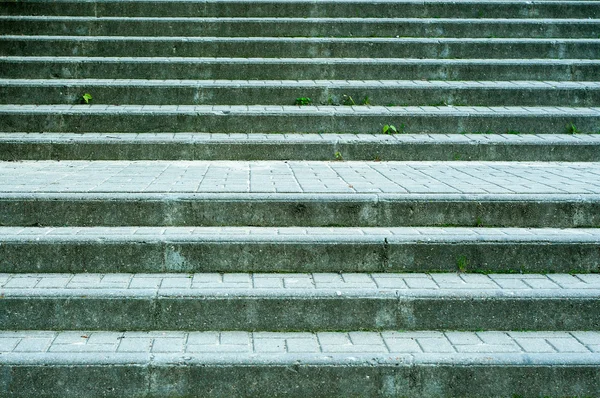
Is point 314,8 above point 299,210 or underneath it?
above

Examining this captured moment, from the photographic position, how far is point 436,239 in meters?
4.47

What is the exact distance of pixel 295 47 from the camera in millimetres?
7445

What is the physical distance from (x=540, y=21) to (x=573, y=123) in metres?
1.93

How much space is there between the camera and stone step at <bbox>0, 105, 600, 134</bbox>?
625cm

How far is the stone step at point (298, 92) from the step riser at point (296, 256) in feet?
8.70

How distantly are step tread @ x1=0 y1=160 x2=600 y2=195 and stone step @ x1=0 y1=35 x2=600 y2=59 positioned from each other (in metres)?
1.90

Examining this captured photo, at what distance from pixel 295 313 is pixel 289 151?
7.52 feet

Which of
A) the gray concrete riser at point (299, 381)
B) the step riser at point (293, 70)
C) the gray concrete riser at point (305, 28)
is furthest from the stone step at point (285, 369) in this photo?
the gray concrete riser at point (305, 28)

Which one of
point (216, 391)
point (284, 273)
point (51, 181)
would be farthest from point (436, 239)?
point (51, 181)

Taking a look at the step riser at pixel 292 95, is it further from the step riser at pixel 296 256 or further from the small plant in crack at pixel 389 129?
the step riser at pixel 296 256

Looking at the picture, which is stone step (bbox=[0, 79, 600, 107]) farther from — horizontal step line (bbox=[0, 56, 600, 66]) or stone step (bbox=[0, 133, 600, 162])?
stone step (bbox=[0, 133, 600, 162])

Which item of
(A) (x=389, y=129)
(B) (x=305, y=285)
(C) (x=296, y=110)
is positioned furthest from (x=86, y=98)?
(B) (x=305, y=285)

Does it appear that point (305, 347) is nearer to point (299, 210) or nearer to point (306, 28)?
point (299, 210)

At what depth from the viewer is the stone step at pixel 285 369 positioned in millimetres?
3605
